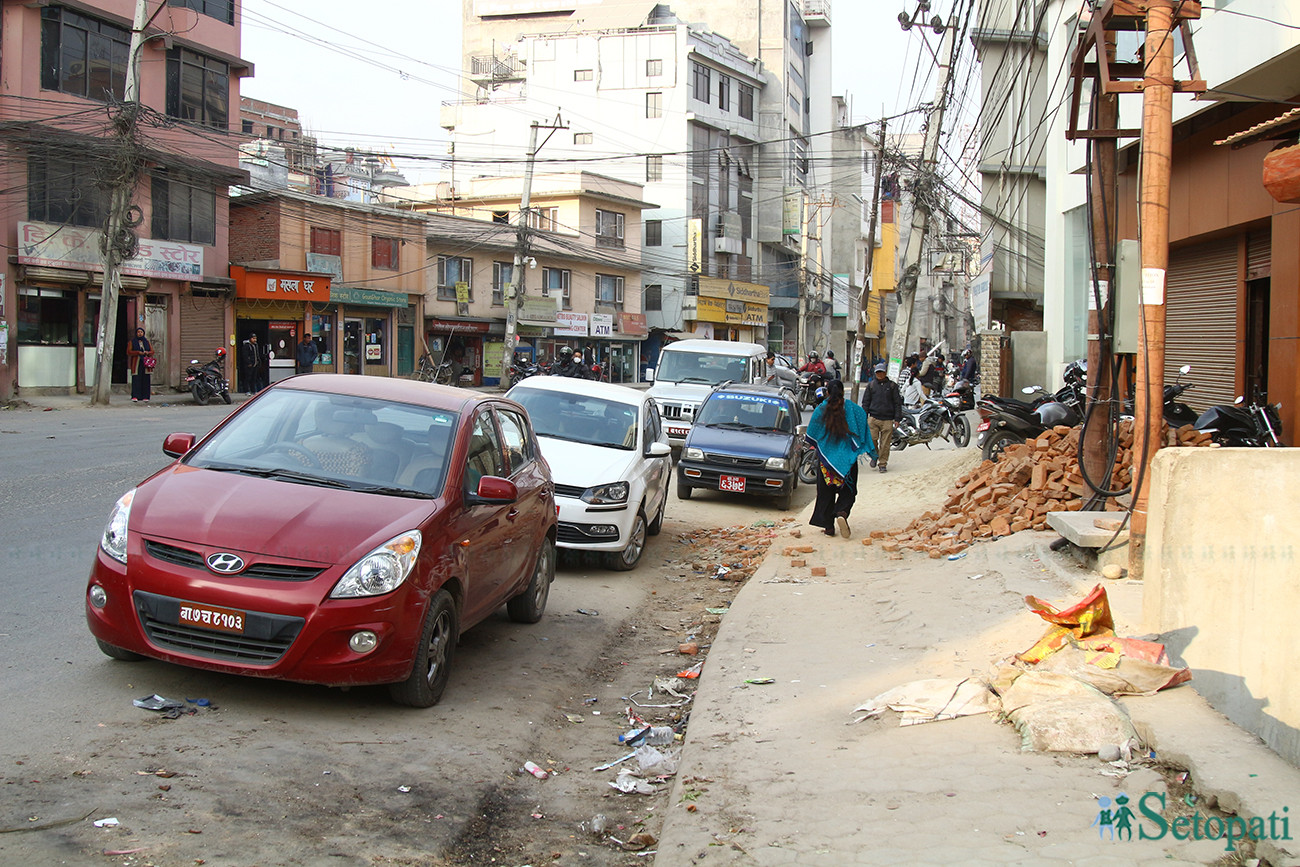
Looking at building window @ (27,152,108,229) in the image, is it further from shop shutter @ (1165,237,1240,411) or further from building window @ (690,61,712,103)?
building window @ (690,61,712,103)

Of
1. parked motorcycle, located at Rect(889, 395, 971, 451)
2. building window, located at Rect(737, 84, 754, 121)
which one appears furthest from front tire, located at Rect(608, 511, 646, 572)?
building window, located at Rect(737, 84, 754, 121)

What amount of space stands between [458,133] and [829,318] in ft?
112

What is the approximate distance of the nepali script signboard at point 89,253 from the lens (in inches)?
1051

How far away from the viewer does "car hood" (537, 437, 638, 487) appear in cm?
1003

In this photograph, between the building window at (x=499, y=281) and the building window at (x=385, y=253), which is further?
the building window at (x=499, y=281)

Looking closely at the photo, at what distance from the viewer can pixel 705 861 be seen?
3.88m

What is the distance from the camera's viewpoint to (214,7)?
33062mm

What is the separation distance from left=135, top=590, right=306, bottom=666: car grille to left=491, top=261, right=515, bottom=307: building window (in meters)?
43.3

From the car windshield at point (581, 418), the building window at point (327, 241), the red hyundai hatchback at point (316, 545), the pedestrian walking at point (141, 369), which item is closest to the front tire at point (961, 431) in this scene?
the car windshield at point (581, 418)

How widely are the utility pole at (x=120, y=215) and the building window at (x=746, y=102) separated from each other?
44716mm

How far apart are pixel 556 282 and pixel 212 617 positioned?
1851 inches

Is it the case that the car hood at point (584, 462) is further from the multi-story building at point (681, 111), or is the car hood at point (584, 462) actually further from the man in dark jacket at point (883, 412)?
the multi-story building at point (681, 111)

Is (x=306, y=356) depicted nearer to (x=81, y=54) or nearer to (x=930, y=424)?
(x=81, y=54)

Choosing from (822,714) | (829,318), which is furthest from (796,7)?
(822,714)
